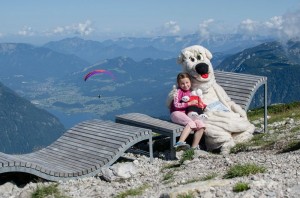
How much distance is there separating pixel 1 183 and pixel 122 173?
287cm

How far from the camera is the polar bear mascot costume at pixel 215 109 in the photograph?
1229 cm

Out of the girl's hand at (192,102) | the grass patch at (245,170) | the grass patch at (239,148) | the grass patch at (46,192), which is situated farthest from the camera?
the girl's hand at (192,102)

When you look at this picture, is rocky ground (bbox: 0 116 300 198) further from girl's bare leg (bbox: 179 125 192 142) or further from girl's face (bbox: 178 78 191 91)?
girl's face (bbox: 178 78 191 91)

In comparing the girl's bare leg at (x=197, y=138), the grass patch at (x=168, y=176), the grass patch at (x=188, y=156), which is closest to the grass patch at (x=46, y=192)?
the grass patch at (x=168, y=176)

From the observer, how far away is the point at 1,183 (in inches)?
420

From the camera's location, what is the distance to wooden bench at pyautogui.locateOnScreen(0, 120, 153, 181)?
10.1m

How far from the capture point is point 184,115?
493 inches

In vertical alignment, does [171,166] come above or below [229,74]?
below

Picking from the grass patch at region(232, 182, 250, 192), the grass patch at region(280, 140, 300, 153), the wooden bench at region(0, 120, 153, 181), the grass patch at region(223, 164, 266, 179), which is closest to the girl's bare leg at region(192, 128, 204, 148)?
the wooden bench at region(0, 120, 153, 181)

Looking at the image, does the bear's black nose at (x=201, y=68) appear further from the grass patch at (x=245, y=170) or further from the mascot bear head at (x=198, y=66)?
the grass patch at (x=245, y=170)

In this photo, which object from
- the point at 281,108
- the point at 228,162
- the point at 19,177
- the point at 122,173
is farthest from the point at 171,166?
the point at 281,108

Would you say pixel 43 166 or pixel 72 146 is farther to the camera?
pixel 72 146

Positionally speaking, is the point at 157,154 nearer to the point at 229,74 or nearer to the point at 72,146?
the point at 72,146

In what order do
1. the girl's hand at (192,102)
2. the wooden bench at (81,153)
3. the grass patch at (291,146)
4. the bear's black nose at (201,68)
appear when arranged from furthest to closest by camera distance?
the bear's black nose at (201,68) < the girl's hand at (192,102) < the wooden bench at (81,153) < the grass patch at (291,146)
